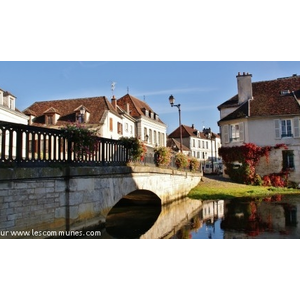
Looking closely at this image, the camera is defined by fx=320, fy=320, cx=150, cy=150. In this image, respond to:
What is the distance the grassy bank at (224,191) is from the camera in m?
17.3

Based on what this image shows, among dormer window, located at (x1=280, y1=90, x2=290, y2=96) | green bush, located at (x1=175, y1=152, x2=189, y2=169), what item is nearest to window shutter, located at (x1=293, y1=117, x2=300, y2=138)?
dormer window, located at (x1=280, y1=90, x2=290, y2=96)

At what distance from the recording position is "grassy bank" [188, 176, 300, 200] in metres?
17.3

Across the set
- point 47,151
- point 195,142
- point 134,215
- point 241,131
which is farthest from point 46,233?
point 195,142

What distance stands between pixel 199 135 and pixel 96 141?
40272 millimetres

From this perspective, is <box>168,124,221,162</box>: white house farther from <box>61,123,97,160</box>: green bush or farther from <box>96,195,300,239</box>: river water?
<box>61,123,97,160</box>: green bush

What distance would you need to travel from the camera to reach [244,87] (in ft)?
82.7

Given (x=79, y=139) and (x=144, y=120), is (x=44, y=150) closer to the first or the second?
(x=79, y=139)

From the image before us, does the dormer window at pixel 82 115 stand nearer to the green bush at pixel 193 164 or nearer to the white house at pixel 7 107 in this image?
the white house at pixel 7 107

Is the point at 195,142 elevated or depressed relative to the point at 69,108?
depressed

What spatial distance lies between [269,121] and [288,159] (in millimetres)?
3015

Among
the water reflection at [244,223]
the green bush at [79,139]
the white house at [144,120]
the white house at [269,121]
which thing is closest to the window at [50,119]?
the white house at [144,120]

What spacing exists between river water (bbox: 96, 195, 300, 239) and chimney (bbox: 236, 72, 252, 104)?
13347 mm
